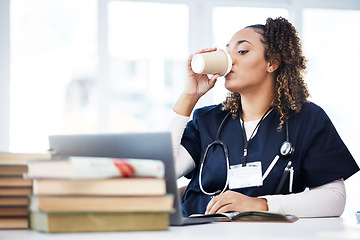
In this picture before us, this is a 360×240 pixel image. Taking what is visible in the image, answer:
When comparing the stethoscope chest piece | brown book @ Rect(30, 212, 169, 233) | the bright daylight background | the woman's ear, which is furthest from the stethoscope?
the bright daylight background

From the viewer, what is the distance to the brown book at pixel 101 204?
91 cm

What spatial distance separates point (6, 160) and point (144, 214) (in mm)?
303

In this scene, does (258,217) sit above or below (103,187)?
below

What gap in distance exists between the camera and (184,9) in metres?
5.15

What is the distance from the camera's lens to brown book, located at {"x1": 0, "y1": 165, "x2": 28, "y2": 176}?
103 centimetres

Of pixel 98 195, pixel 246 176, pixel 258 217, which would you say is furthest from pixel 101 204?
pixel 246 176

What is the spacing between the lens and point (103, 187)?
0.93 m

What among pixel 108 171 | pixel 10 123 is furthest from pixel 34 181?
pixel 10 123

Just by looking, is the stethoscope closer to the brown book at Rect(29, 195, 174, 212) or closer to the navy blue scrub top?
the navy blue scrub top

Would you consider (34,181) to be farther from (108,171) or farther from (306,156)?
(306,156)

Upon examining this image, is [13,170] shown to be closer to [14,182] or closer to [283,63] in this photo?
[14,182]

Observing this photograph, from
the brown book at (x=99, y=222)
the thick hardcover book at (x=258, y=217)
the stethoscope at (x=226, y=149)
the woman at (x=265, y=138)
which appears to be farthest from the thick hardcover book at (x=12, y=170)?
the stethoscope at (x=226, y=149)

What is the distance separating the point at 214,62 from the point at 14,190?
1.15 metres

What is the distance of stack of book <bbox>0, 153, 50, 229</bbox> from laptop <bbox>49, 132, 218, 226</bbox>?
0.08 metres
